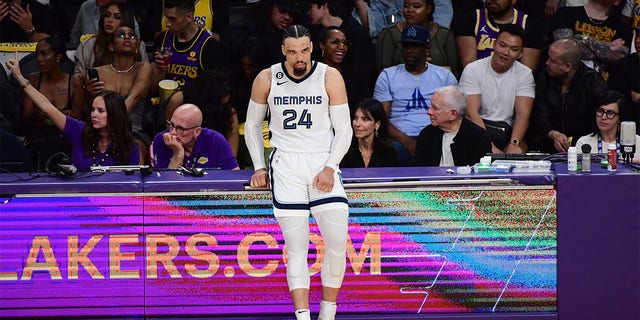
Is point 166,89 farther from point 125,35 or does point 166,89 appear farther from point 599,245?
point 599,245

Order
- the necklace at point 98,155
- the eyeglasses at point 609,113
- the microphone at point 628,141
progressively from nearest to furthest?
1. the microphone at point 628,141
2. the necklace at point 98,155
3. the eyeglasses at point 609,113

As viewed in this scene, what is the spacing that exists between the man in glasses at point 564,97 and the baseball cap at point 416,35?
107 cm

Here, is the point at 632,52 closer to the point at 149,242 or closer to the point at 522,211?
the point at 522,211

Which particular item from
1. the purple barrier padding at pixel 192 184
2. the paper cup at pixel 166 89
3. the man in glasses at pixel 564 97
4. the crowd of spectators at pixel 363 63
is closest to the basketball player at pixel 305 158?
the purple barrier padding at pixel 192 184

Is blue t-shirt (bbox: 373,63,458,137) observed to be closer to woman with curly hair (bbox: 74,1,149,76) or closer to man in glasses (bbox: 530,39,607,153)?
man in glasses (bbox: 530,39,607,153)

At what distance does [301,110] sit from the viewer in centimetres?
645

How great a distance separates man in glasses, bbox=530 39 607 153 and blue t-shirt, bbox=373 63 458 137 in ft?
2.54

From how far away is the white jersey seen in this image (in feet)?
21.2

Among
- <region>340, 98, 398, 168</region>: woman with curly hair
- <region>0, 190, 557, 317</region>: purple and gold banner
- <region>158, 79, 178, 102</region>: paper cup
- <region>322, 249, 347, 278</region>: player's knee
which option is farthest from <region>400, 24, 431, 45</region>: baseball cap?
<region>322, 249, 347, 278</region>: player's knee

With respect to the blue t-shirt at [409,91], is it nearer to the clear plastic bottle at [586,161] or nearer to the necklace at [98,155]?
the necklace at [98,155]

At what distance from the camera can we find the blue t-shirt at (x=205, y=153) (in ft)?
25.4

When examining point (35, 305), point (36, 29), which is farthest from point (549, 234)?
point (36, 29)

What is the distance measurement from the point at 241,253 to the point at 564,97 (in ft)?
12.8

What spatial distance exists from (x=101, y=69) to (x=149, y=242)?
3303 millimetres
